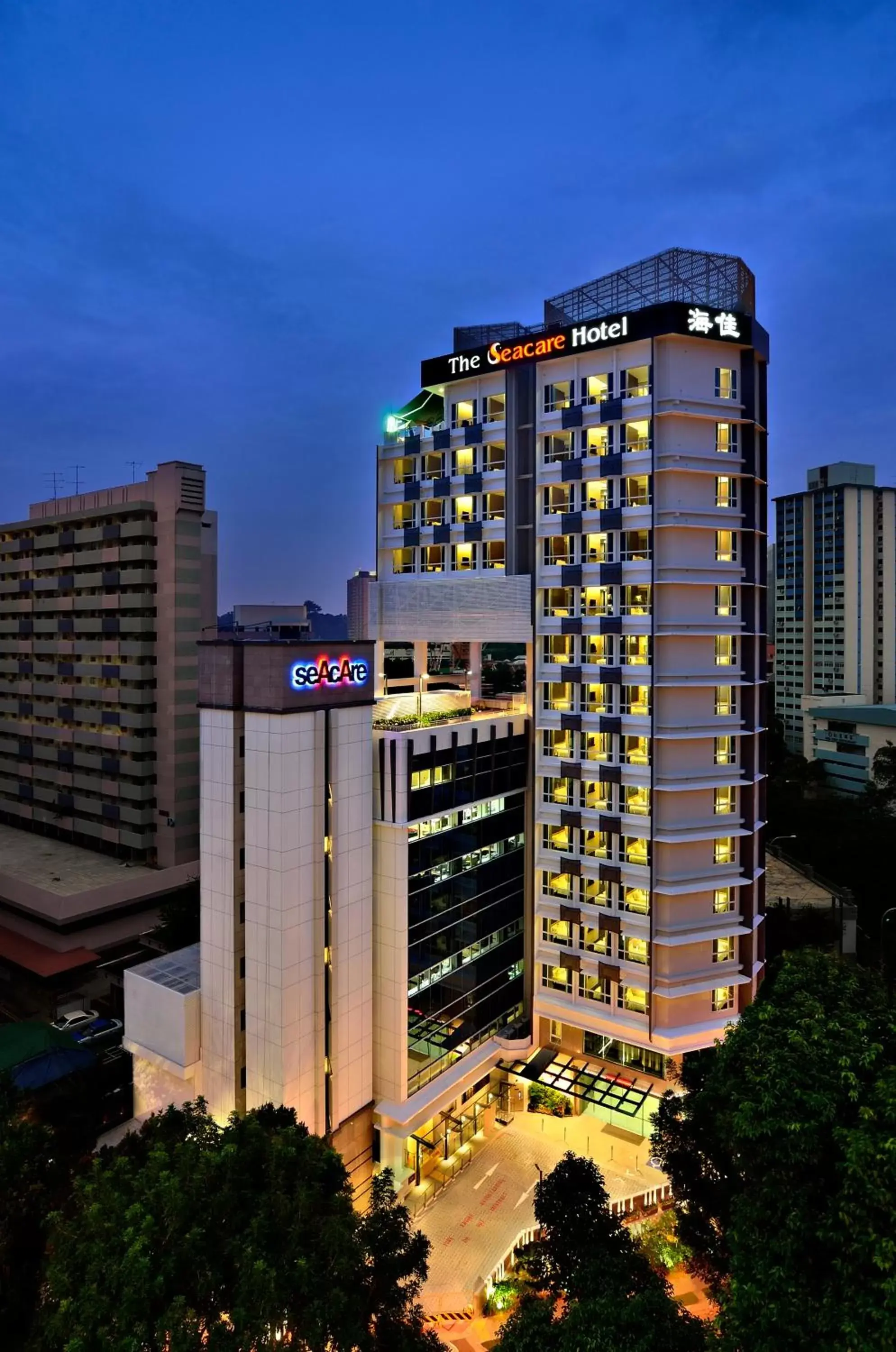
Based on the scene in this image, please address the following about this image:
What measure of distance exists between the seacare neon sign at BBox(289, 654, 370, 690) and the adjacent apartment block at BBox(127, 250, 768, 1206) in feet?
0.66

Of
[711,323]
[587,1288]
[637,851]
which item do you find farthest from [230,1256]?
[711,323]

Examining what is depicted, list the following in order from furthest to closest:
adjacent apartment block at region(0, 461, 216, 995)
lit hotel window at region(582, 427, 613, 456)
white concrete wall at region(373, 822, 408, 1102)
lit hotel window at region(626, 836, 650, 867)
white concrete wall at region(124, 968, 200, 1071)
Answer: adjacent apartment block at region(0, 461, 216, 995) → lit hotel window at region(582, 427, 613, 456) → lit hotel window at region(626, 836, 650, 867) → white concrete wall at region(373, 822, 408, 1102) → white concrete wall at region(124, 968, 200, 1071)

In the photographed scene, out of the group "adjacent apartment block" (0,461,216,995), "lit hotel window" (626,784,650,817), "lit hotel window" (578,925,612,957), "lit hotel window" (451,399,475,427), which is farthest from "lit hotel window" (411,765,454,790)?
"adjacent apartment block" (0,461,216,995)

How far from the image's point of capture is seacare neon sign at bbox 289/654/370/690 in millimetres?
33000

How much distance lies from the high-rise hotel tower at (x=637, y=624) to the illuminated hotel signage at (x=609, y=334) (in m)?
0.13

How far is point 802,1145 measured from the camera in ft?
60.3

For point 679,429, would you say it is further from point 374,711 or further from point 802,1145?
point 802,1145

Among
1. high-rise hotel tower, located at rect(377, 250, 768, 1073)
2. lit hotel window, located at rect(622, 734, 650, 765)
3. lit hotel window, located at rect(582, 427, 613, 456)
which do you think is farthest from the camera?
lit hotel window, located at rect(582, 427, 613, 456)

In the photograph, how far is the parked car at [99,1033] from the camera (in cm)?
4928

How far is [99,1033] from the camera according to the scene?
50500 mm

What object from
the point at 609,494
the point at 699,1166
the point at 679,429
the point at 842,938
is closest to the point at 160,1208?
the point at 699,1166

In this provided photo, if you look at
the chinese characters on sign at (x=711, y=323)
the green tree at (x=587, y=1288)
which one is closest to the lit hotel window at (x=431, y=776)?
the green tree at (x=587, y=1288)

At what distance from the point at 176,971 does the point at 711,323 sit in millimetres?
46742

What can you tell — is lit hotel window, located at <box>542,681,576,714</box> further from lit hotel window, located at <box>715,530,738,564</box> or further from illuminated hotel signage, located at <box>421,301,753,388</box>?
illuminated hotel signage, located at <box>421,301,753,388</box>
